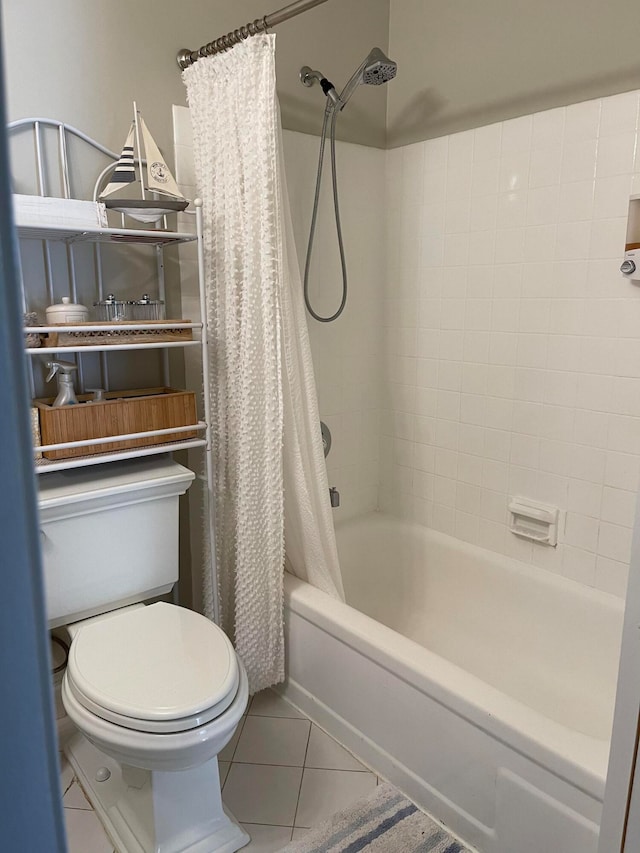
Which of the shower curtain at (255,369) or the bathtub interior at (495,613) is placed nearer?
the shower curtain at (255,369)

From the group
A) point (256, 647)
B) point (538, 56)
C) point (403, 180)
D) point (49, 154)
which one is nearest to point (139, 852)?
point (256, 647)

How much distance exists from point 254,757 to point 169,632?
53 cm

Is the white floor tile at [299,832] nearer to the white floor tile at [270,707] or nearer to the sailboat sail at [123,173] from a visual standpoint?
the white floor tile at [270,707]

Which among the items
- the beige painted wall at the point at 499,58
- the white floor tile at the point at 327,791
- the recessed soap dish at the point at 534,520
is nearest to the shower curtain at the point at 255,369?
the white floor tile at the point at 327,791

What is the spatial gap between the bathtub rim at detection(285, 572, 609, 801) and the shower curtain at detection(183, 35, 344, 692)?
127 mm

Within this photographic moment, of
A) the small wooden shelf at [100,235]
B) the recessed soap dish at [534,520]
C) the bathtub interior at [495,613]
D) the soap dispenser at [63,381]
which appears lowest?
the bathtub interior at [495,613]

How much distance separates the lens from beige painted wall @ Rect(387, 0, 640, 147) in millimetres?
1856

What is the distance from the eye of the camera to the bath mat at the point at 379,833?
1600 mm

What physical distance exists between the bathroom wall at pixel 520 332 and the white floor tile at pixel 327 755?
2.90 ft

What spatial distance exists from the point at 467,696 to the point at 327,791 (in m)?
0.54

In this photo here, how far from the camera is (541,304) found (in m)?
2.11

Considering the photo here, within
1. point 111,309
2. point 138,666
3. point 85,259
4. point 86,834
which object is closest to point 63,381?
point 111,309

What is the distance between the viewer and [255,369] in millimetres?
1861

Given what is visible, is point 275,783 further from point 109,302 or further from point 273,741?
point 109,302
